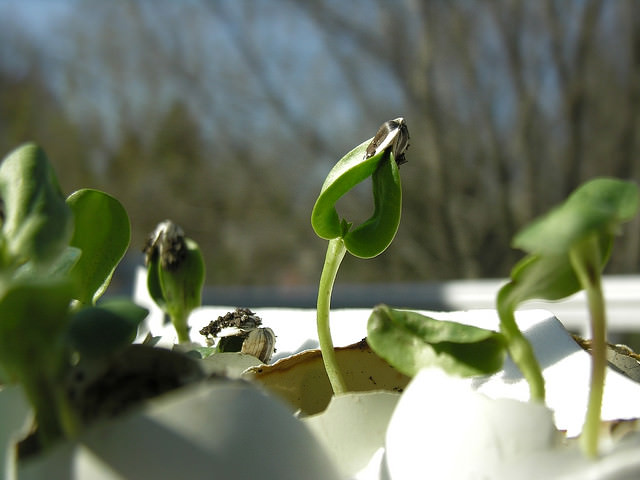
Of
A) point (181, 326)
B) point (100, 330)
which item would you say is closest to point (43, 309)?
point (100, 330)

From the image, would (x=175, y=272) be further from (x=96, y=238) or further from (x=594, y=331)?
(x=594, y=331)

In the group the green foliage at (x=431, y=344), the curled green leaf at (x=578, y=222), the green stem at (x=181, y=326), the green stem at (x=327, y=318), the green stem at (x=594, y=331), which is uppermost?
the curled green leaf at (x=578, y=222)

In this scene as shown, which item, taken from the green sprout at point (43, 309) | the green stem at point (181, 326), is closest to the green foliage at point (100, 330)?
the green sprout at point (43, 309)

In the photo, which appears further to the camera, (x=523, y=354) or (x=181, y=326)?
(x=181, y=326)

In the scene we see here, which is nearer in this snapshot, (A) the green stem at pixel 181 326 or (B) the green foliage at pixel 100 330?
(B) the green foliage at pixel 100 330

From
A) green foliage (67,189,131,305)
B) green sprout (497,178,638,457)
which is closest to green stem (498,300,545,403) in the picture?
green sprout (497,178,638,457)

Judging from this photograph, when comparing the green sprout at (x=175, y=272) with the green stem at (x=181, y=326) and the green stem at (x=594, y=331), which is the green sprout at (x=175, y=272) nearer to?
the green stem at (x=181, y=326)
